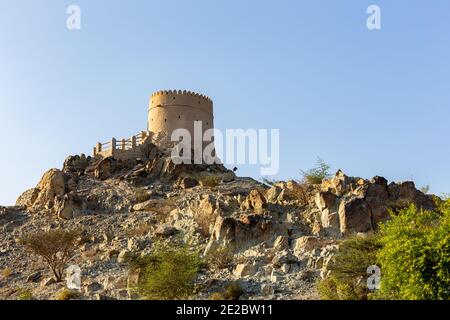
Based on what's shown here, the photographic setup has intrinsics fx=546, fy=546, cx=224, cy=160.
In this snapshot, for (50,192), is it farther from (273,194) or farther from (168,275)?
(168,275)

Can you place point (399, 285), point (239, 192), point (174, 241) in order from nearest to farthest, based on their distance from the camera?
point (399, 285)
point (174, 241)
point (239, 192)

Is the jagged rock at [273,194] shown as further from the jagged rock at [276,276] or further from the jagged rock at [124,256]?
the jagged rock at [124,256]

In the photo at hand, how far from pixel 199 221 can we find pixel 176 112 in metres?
15.4

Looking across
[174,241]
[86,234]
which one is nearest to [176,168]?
[86,234]

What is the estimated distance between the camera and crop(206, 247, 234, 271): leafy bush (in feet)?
82.8

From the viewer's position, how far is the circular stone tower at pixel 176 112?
1697 inches

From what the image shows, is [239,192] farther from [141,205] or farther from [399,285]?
[399,285]

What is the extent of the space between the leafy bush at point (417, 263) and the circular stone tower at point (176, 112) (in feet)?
86.2

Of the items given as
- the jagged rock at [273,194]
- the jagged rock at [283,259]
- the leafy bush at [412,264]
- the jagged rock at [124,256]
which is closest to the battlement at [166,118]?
the jagged rock at [273,194]

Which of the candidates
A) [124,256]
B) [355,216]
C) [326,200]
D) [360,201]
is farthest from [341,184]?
[124,256]

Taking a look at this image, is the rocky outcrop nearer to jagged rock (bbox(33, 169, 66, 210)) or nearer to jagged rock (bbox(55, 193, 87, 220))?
jagged rock (bbox(55, 193, 87, 220))

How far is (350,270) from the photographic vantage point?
2156 cm
